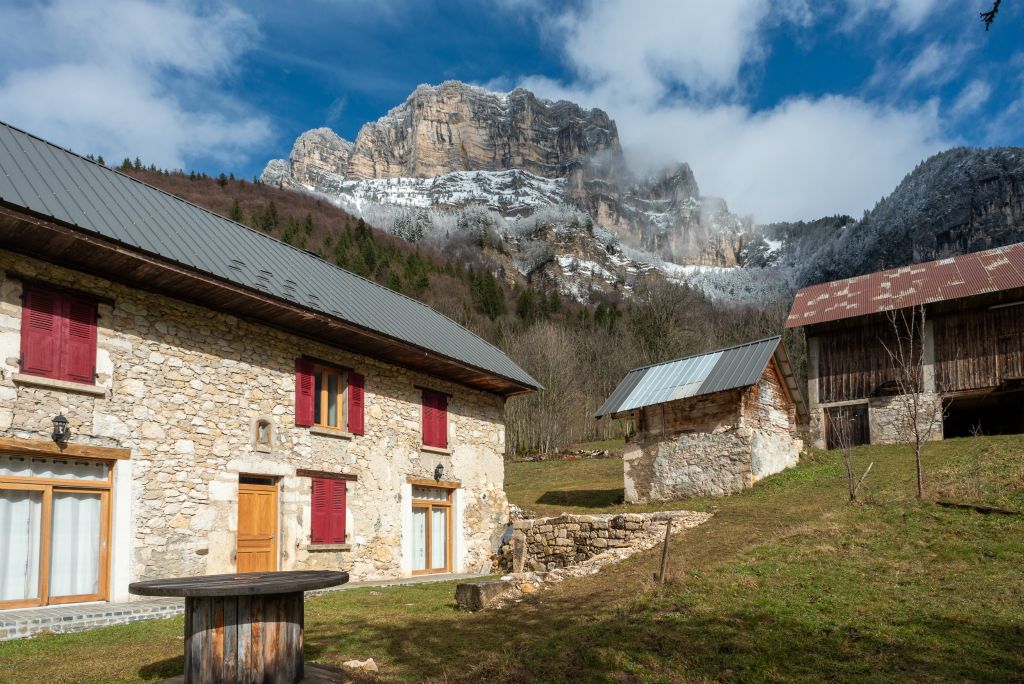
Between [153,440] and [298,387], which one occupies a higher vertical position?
[298,387]

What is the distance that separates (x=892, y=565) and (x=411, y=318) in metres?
11.3

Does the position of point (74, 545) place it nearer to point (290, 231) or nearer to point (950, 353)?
point (950, 353)

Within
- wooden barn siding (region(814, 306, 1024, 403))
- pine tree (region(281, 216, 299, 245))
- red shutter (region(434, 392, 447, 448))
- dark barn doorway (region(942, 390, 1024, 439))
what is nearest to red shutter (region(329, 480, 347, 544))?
red shutter (region(434, 392, 447, 448))

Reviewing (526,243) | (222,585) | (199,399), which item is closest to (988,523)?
(222,585)

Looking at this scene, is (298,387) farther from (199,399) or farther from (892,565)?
(892,565)

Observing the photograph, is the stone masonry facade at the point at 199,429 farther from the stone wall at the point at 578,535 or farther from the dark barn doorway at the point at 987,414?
the dark barn doorway at the point at 987,414

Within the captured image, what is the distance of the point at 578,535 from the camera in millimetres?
16609

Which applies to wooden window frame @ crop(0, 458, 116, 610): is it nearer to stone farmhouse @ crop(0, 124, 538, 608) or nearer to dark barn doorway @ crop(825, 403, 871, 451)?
stone farmhouse @ crop(0, 124, 538, 608)

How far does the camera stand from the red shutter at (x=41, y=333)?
33.0 ft

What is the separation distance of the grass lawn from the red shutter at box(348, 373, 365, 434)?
3447mm

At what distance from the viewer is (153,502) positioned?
37.0ft

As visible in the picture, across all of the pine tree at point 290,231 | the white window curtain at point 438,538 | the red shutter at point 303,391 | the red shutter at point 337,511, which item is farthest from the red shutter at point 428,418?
the pine tree at point 290,231

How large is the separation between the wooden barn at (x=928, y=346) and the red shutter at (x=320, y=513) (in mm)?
18545

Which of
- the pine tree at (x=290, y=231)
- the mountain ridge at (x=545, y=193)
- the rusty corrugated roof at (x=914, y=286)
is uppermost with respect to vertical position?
the mountain ridge at (x=545, y=193)
